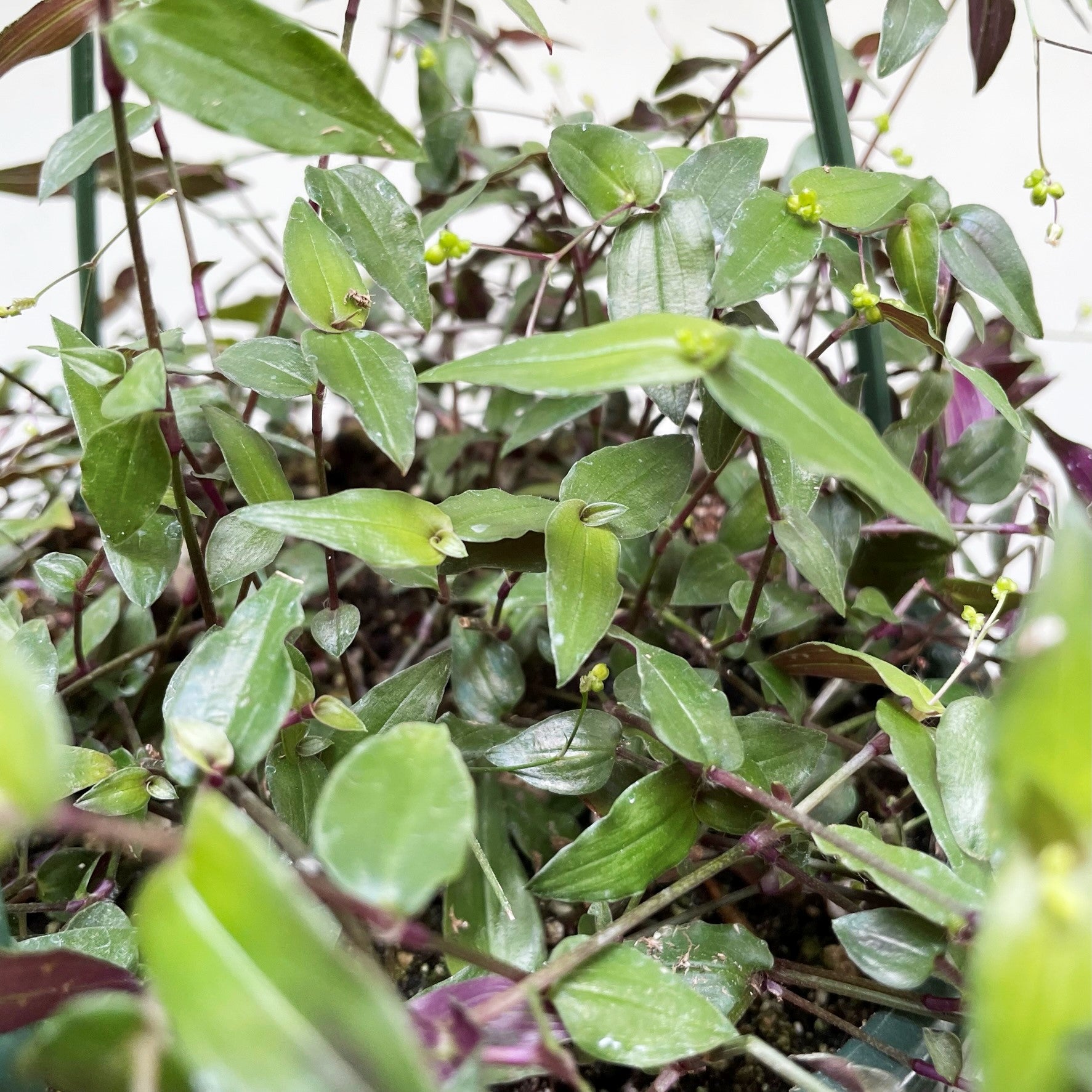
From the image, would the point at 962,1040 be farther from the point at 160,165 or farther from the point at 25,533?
the point at 160,165

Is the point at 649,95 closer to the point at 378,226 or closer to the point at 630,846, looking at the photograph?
the point at 378,226

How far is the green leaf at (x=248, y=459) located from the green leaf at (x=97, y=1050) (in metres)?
0.16

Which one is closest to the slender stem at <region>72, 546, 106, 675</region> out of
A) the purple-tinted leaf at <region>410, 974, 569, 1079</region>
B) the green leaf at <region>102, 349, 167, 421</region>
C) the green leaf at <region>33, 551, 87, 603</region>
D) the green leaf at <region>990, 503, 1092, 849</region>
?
the green leaf at <region>33, 551, 87, 603</region>

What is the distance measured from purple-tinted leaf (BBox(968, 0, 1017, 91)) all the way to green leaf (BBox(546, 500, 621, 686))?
12.3 inches

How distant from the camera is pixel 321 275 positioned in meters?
0.31

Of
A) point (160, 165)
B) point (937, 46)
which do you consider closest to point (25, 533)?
point (160, 165)

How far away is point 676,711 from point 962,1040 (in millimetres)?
152

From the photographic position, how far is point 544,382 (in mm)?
204

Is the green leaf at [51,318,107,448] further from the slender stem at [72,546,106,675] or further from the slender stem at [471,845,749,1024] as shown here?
the slender stem at [471,845,749,1024]

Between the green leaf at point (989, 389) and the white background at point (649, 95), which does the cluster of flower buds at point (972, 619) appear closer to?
the green leaf at point (989, 389)

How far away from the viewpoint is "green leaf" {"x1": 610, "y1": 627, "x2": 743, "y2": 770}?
27 centimetres

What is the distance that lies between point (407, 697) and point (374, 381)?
0.36 feet

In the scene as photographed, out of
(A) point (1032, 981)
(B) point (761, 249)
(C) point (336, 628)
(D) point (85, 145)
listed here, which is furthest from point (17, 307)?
(A) point (1032, 981)

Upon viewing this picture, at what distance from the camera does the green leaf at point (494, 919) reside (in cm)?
29
